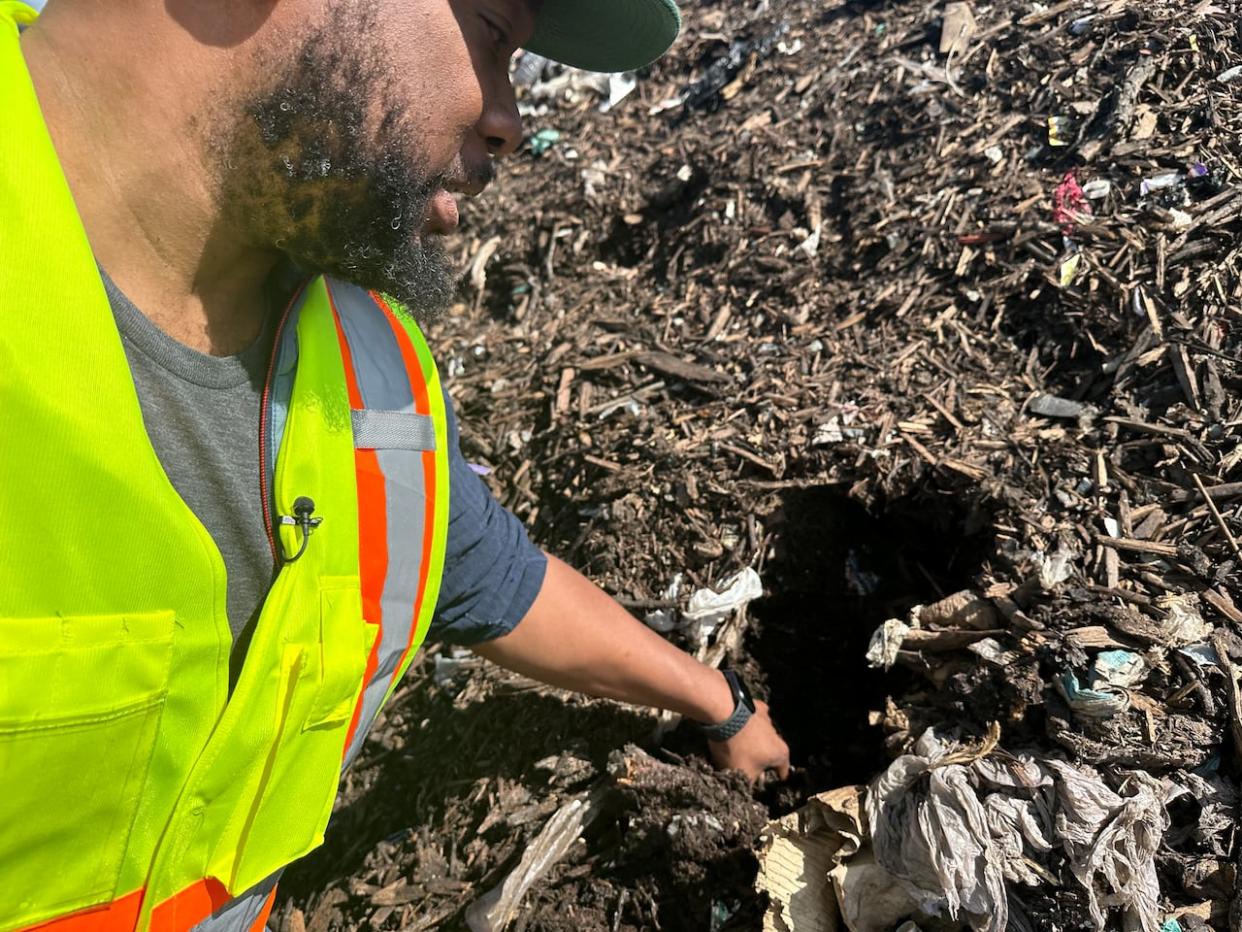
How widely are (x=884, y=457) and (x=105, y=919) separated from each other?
2.43 metres

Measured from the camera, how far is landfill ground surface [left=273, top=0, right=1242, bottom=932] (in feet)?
7.32

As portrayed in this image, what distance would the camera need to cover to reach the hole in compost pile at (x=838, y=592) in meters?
2.79

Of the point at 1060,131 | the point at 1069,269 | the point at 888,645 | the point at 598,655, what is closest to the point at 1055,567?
the point at 888,645

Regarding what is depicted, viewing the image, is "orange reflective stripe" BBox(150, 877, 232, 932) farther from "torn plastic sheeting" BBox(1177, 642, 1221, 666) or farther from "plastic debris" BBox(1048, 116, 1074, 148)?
"plastic debris" BBox(1048, 116, 1074, 148)

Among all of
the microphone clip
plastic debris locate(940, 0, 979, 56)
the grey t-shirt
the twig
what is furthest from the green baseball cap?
plastic debris locate(940, 0, 979, 56)

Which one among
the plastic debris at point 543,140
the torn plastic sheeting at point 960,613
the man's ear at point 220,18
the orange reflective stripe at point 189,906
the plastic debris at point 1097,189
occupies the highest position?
the man's ear at point 220,18

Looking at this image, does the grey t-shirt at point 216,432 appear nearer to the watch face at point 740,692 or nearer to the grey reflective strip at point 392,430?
the grey reflective strip at point 392,430

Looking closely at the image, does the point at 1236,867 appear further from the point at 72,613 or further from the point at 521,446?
the point at 521,446

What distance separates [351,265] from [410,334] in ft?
1.40

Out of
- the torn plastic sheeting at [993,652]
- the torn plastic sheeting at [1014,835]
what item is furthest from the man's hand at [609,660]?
the torn plastic sheeting at [993,652]

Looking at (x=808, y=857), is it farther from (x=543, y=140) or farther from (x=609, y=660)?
(x=543, y=140)

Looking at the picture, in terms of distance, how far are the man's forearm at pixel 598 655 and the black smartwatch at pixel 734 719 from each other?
0.08ft

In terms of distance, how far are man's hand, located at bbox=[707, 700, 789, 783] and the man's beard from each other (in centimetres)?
169

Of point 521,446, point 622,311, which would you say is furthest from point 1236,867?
point 622,311
